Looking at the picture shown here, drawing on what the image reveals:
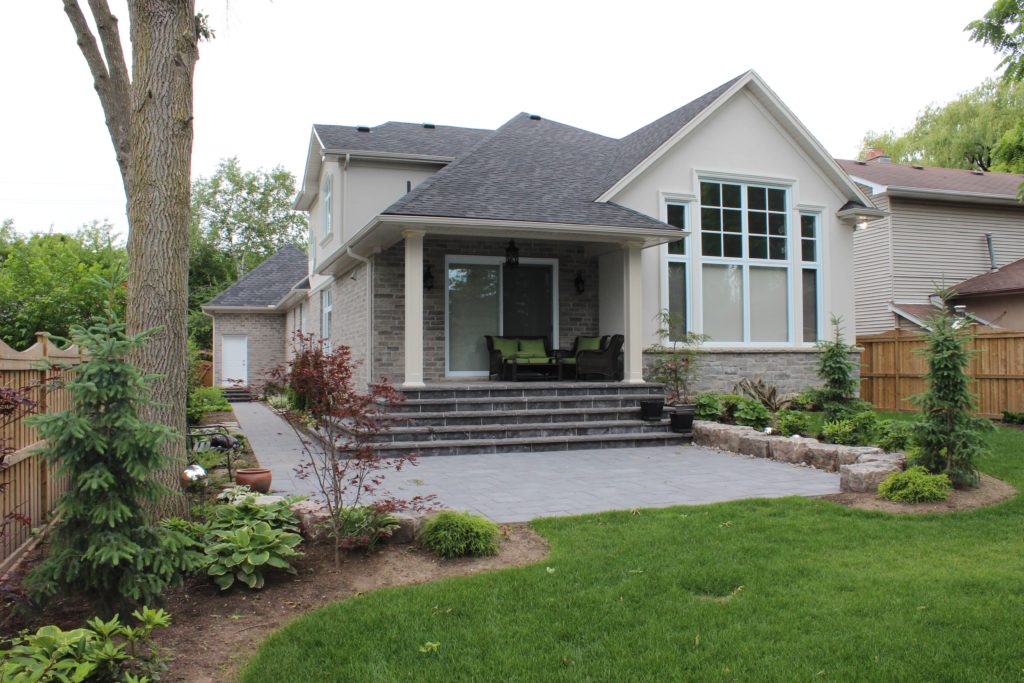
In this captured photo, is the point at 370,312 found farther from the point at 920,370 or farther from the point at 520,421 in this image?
the point at 920,370

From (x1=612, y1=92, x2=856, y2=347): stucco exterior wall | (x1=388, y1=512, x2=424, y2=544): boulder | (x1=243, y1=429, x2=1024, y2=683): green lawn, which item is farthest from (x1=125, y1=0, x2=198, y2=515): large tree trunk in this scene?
(x1=612, y1=92, x2=856, y2=347): stucco exterior wall

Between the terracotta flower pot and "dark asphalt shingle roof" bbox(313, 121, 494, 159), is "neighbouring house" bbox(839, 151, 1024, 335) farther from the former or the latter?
the terracotta flower pot

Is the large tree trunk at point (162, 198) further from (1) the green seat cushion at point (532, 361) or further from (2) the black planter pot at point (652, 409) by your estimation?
(1) the green seat cushion at point (532, 361)

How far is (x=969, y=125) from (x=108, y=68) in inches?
1230

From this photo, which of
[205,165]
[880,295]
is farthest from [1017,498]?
[205,165]

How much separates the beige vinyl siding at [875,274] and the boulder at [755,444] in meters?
10.6

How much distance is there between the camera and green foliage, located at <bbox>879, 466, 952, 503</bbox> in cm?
609

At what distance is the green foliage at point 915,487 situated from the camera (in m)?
6.09

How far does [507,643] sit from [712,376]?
34.4 feet

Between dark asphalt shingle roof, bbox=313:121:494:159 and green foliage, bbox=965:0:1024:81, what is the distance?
9623 millimetres

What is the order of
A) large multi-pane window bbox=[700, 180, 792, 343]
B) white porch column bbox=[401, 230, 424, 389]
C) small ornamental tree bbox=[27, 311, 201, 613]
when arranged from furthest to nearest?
large multi-pane window bbox=[700, 180, 792, 343] < white porch column bbox=[401, 230, 424, 389] < small ornamental tree bbox=[27, 311, 201, 613]

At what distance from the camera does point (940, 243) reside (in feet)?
62.0

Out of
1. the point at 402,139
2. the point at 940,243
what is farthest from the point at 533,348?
the point at 940,243

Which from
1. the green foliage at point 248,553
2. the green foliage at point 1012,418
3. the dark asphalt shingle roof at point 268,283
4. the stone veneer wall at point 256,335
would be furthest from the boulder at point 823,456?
the stone veneer wall at point 256,335
